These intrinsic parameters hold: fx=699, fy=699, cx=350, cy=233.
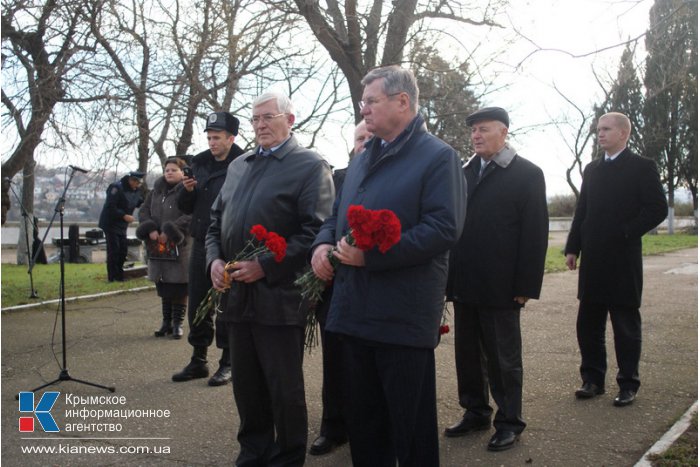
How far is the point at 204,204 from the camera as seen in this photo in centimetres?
594

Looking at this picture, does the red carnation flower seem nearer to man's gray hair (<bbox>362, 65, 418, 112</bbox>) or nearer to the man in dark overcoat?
the man in dark overcoat

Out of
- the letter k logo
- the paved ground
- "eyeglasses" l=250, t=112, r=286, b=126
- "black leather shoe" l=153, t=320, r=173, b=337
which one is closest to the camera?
"eyeglasses" l=250, t=112, r=286, b=126

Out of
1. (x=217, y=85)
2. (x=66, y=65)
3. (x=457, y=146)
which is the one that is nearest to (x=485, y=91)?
(x=457, y=146)

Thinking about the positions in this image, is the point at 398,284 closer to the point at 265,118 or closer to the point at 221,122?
the point at 265,118

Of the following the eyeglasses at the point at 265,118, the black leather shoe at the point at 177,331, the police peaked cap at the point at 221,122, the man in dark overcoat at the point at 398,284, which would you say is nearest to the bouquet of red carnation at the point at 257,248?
the man in dark overcoat at the point at 398,284

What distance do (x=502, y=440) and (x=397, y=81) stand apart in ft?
7.82

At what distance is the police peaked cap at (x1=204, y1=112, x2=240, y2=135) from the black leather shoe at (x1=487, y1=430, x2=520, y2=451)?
325 centimetres

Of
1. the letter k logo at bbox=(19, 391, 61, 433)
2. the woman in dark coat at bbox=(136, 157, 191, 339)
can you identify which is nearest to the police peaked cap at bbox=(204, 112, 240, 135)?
the woman in dark coat at bbox=(136, 157, 191, 339)

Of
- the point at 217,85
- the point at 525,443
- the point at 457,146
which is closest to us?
the point at 525,443

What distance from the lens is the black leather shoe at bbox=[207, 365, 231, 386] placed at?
19.3ft

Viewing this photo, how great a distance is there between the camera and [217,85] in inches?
511

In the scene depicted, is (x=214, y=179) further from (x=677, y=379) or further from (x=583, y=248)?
(x=677, y=379)

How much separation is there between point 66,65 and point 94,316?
3604mm

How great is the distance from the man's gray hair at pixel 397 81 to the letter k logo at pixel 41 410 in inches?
132
